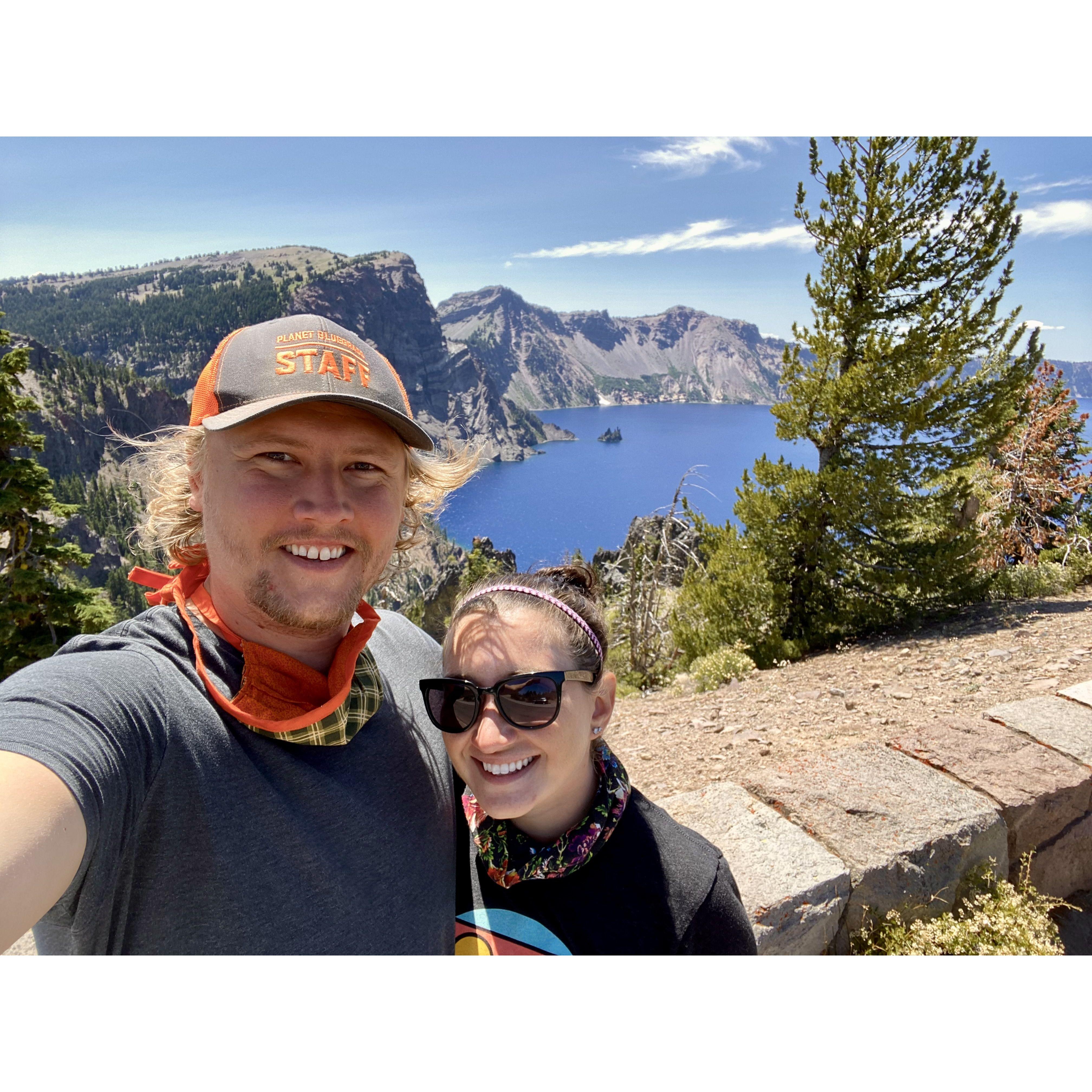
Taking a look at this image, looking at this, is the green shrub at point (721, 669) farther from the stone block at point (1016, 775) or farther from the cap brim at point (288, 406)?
the cap brim at point (288, 406)

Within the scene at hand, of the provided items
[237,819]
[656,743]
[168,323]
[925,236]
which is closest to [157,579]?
[237,819]

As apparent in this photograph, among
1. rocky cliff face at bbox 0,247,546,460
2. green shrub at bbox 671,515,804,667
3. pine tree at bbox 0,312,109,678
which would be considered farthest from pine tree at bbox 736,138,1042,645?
rocky cliff face at bbox 0,247,546,460

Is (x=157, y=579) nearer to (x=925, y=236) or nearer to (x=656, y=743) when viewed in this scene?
(x=656, y=743)

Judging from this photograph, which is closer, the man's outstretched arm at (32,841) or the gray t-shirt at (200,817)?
the man's outstretched arm at (32,841)

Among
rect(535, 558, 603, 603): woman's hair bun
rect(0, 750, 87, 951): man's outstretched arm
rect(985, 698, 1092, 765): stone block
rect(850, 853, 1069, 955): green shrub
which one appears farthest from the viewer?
rect(985, 698, 1092, 765): stone block

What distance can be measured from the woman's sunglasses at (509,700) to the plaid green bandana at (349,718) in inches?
5.1

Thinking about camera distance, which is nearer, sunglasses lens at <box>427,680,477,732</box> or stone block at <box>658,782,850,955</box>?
sunglasses lens at <box>427,680,477,732</box>

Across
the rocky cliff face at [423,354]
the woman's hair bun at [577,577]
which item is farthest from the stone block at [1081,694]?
the rocky cliff face at [423,354]

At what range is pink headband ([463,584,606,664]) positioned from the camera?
1.63m

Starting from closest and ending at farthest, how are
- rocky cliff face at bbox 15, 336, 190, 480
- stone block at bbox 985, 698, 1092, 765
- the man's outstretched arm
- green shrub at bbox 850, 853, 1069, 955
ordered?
the man's outstretched arm, green shrub at bbox 850, 853, 1069, 955, stone block at bbox 985, 698, 1092, 765, rocky cliff face at bbox 15, 336, 190, 480

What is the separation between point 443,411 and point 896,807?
183 meters

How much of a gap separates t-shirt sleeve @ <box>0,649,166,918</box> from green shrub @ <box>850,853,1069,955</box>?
2220 millimetres

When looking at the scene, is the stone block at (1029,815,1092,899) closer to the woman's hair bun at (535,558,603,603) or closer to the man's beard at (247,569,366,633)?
the woman's hair bun at (535,558,603,603)

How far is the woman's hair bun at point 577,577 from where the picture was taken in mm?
1754
